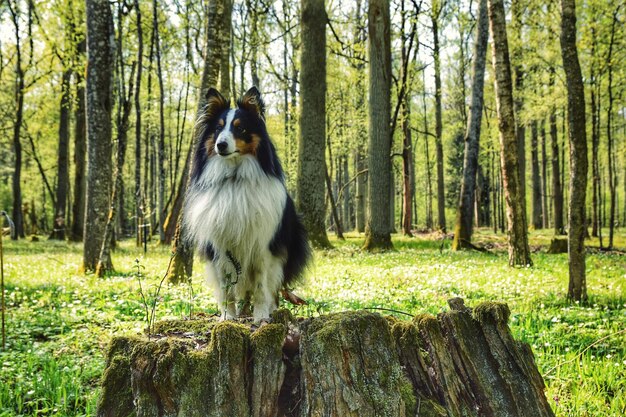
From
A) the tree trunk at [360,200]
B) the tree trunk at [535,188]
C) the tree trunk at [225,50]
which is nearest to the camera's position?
the tree trunk at [225,50]

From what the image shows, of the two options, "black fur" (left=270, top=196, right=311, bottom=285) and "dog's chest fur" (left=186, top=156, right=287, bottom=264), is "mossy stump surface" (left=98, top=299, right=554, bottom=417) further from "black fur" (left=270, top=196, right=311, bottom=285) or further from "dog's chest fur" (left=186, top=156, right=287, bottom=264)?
"black fur" (left=270, top=196, right=311, bottom=285)

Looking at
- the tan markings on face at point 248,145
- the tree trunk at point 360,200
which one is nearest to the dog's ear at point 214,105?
the tan markings on face at point 248,145

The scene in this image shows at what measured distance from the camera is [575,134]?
5785 mm

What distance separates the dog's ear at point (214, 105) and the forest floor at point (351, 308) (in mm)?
1791

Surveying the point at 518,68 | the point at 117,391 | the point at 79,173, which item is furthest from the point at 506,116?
the point at 79,173

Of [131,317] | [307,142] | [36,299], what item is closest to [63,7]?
[307,142]

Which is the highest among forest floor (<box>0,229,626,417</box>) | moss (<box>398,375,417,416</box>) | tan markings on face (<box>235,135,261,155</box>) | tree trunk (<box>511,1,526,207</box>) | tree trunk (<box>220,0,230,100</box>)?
tree trunk (<box>511,1,526,207</box>)

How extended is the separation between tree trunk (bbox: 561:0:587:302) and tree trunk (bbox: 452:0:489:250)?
28.1ft

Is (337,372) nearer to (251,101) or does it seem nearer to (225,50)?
(251,101)

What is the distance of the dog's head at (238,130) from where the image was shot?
14.2 ft

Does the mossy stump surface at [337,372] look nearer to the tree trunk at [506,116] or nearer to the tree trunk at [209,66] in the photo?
the tree trunk at [209,66]

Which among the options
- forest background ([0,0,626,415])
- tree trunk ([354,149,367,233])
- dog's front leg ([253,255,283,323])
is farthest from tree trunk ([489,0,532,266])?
tree trunk ([354,149,367,233])

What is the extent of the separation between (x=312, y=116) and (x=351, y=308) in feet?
29.1

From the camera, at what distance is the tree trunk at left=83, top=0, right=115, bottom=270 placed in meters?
8.98
